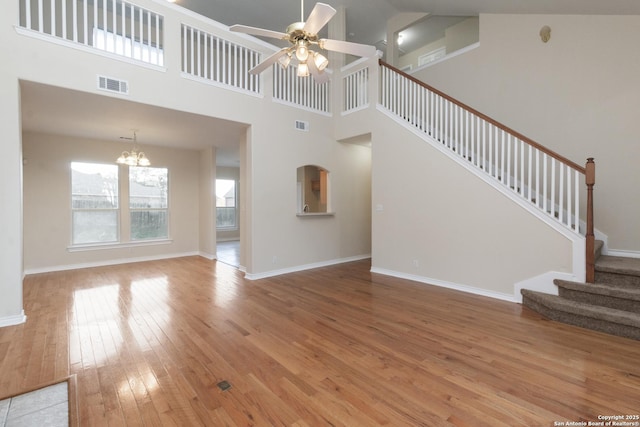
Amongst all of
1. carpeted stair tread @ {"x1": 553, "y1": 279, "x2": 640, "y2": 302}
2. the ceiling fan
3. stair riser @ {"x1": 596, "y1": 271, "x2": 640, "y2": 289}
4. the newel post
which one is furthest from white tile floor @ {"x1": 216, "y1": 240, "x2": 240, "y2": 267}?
stair riser @ {"x1": 596, "y1": 271, "x2": 640, "y2": 289}

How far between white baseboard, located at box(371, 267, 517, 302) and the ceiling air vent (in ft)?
15.4

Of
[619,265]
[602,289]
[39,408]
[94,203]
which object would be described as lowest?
[39,408]

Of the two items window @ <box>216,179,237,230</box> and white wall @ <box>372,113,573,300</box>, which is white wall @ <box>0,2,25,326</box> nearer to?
white wall @ <box>372,113,573,300</box>

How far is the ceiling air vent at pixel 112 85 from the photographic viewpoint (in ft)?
11.3

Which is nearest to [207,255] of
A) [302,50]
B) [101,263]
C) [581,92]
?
[101,263]

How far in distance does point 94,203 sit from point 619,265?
8.68m

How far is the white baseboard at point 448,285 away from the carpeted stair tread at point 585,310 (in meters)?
0.36

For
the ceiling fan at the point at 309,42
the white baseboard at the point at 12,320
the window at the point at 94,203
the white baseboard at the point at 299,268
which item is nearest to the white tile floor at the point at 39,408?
the white baseboard at the point at 12,320

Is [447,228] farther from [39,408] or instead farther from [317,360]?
[39,408]

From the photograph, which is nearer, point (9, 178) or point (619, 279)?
point (9, 178)

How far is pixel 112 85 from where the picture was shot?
351cm

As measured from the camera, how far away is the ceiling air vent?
136 inches

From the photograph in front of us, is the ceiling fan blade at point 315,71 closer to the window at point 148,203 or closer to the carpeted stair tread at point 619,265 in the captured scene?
the carpeted stair tread at point 619,265

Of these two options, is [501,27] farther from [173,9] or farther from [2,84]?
[2,84]
